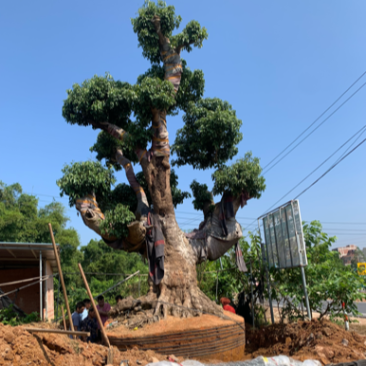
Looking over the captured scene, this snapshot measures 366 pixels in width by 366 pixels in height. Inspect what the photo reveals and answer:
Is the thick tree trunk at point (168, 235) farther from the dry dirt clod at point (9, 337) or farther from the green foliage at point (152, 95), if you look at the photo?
the dry dirt clod at point (9, 337)

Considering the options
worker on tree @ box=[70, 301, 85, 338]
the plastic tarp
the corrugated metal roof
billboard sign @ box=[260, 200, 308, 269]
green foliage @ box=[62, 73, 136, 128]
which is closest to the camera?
the plastic tarp

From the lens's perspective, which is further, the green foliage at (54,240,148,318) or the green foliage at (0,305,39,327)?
the green foliage at (54,240,148,318)

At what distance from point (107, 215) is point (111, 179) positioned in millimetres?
1287

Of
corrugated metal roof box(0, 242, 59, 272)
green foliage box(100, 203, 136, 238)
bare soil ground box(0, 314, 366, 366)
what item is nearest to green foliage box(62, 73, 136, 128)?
green foliage box(100, 203, 136, 238)

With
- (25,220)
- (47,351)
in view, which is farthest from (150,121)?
(25,220)

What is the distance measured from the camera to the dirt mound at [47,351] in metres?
4.19

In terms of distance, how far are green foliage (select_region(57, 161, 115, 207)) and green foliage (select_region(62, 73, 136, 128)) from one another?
1444 mm

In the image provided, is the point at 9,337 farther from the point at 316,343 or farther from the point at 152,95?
the point at 152,95

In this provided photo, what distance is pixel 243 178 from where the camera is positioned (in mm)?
8383

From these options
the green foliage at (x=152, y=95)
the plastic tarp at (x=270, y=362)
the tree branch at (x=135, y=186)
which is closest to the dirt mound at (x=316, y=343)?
the plastic tarp at (x=270, y=362)

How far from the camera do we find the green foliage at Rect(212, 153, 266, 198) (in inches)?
329

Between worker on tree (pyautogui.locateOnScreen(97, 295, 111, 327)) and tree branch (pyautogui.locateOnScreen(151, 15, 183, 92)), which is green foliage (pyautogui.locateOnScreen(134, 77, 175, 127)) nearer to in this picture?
tree branch (pyautogui.locateOnScreen(151, 15, 183, 92))

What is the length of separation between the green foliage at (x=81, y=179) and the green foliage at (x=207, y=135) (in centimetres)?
254

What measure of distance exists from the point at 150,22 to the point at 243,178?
4.93 metres
